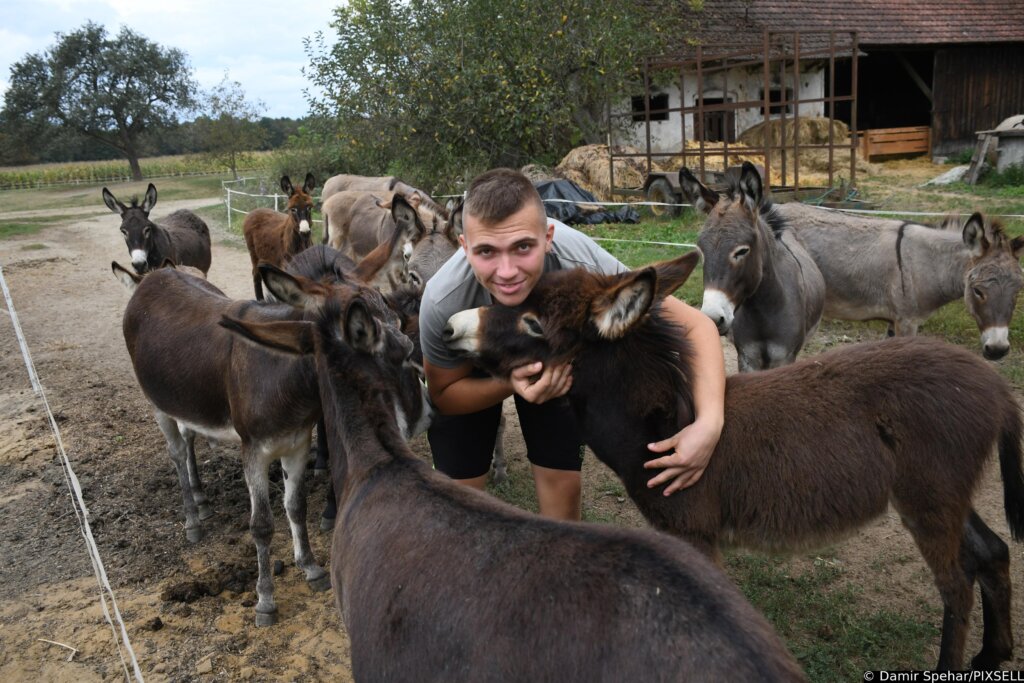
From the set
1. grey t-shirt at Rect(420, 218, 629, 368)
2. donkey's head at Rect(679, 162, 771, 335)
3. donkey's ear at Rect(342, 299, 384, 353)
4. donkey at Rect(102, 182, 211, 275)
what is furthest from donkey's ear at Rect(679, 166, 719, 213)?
donkey at Rect(102, 182, 211, 275)

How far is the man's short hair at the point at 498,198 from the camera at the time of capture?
8.11 ft

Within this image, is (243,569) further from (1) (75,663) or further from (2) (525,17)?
(2) (525,17)

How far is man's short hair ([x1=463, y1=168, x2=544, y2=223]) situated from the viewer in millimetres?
2471

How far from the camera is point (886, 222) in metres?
6.73

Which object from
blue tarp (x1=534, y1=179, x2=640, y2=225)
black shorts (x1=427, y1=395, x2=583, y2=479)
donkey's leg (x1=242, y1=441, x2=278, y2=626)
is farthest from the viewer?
blue tarp (x1=534, y1=179, x2=640, y2=225)

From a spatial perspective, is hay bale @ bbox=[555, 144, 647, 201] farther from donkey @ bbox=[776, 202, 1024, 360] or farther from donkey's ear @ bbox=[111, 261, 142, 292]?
donkey's ear @ bbox=[111, 261, 142, 292]

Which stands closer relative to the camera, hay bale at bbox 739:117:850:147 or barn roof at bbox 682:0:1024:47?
hay bale at bbox 739:117:850:147

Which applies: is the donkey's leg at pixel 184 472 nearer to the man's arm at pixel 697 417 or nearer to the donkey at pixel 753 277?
the man's arm at pixel 697 417

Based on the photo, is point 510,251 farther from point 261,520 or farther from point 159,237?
point 159,237

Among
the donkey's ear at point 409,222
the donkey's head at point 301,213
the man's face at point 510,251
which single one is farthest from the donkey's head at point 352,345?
the donkey's head at point 301,213

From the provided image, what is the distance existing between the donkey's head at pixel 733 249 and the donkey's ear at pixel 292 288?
2436 mm

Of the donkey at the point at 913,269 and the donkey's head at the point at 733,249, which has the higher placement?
the donkey's head at the point at 733,249

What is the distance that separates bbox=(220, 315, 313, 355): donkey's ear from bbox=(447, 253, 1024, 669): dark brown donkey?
0.55 metres

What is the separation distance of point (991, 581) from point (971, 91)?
2401cm
